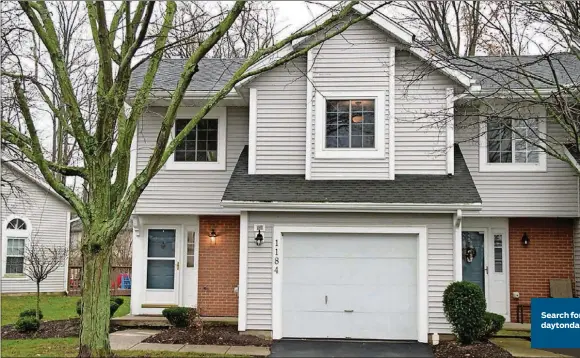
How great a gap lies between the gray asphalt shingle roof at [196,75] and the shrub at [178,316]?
511 centimetres

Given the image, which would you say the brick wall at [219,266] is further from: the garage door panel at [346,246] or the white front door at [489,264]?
the white front door at [489,264]

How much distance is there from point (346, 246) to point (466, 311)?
2.71 meters

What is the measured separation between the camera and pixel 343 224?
480 inches

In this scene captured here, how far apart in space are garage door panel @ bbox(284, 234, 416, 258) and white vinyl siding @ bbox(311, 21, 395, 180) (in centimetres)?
134

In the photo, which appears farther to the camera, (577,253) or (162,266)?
(162,266)

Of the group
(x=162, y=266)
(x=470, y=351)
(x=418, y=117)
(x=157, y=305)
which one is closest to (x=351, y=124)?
(x=418, y=117)

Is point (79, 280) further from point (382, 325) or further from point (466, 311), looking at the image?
point (466, 311)

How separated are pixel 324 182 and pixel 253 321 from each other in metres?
3.21

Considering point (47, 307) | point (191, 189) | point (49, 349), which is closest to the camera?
point (49, 349)

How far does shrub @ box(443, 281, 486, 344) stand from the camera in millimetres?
10922

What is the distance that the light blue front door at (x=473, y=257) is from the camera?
1419 centimetres

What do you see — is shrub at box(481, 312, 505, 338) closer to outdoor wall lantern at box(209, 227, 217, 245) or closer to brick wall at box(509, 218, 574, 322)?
brick wall at box(509, 218, 574, 322)

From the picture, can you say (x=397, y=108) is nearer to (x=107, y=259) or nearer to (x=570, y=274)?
(x=570, y=274)

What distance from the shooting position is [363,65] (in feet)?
41.8
